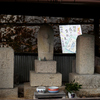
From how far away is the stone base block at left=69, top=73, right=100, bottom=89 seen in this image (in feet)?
24.3

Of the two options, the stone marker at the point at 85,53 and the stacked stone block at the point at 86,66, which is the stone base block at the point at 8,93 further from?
the stone marker at the point at 85,53

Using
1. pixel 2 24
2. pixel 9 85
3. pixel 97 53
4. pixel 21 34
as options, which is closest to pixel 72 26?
pixel 97 53

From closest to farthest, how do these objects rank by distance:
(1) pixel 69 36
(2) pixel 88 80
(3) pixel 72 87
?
1. (3) pixel 72 87
2. (2) pixel 88 80
3. (1) pixel 69 36

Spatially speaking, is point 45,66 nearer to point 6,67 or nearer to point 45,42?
point 45,42

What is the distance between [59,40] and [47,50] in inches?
130

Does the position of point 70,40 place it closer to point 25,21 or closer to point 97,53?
point 97,53

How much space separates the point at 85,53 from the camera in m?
7.53

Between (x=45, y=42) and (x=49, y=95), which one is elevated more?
(x=45, y=42)

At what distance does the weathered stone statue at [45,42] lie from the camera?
768 cm

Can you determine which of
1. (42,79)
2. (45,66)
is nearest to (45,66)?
(45,66)

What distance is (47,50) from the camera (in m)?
7.75

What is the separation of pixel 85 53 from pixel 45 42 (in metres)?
1.35

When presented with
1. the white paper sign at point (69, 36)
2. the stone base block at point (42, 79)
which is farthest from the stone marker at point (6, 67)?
the white paper sign at point (69, 36)

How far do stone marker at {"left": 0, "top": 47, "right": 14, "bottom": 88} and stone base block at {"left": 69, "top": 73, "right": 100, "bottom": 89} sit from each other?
6.59ft
